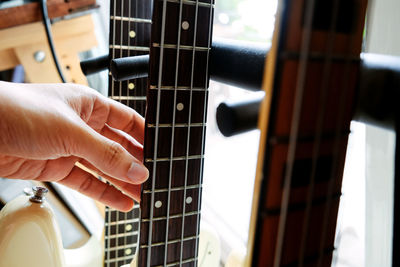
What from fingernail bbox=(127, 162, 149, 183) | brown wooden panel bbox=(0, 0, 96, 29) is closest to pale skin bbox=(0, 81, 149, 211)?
fingernail bbox=(127, 162, 149, 183)

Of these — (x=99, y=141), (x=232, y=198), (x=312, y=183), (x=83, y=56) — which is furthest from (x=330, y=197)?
(x=83, y=56)

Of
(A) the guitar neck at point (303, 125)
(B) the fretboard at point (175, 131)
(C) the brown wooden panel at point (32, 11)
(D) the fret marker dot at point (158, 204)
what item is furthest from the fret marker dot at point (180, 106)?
(C) the brown wooden panel at point (32, 11)

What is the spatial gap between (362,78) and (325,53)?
0.15 feet

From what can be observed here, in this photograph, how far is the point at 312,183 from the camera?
0.90 ft

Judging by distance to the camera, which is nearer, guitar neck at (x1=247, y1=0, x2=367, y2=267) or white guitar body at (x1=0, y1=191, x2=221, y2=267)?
guitar neck at (x1=247, y1=0, x2=367, y2=267)

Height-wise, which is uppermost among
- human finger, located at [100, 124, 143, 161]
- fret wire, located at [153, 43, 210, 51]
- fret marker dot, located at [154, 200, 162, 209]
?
fret wire, located at [153, 43, 210, 51]

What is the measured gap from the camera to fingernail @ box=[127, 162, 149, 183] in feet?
1.55

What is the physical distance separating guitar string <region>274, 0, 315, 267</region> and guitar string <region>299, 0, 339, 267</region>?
0.06 ft

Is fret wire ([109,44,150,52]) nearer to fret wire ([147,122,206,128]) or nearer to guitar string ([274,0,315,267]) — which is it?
fret wire ([147,122,206,128])

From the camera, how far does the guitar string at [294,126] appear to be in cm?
23

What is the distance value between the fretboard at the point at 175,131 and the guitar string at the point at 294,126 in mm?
249

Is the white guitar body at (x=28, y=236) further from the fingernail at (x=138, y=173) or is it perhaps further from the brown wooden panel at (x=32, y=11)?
the brown wooden panel at (x=32, y=11)

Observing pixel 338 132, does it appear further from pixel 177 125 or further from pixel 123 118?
pixel 123 118

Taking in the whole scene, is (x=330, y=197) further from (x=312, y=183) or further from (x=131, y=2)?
(x=131, y=2)
